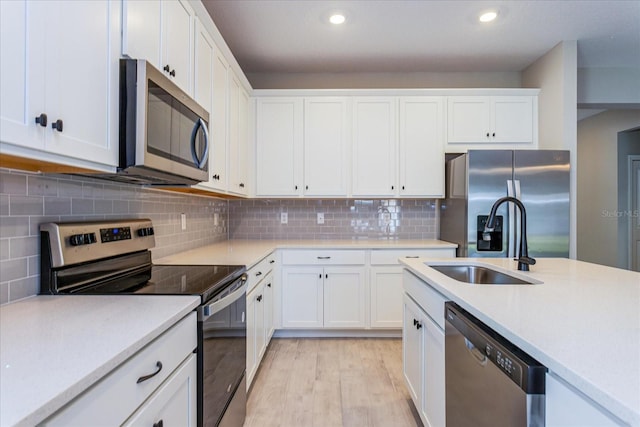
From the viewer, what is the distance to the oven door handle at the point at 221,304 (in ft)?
4.04

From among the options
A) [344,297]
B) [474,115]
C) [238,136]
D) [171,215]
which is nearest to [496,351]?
[171,215]

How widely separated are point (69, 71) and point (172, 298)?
2.55ft

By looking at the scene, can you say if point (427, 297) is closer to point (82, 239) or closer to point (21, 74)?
point (82, 239)

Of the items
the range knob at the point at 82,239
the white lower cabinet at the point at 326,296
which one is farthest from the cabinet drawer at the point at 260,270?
the range knob at the point at 82,239

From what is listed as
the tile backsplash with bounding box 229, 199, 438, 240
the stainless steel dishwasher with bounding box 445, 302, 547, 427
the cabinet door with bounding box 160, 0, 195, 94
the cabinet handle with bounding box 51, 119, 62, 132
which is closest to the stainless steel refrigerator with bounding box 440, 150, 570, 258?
the tile backsplash with bounding box 229, 199, 438, 240

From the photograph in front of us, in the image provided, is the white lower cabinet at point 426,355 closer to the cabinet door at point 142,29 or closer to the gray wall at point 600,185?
the cabinet door at point 142,29

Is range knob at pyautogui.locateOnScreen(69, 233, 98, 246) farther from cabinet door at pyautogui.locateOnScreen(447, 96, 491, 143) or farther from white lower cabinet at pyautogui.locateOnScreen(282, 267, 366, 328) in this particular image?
cabinet door at pyautogui.locateOnScreen(447, 96, 491, 143)

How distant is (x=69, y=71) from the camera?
3.14ft

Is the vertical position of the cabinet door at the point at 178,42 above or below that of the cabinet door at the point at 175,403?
above

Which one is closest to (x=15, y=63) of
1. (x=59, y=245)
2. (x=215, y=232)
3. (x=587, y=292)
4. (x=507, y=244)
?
(x=59, y=245)

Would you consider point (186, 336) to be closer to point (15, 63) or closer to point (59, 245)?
point (59, 245)

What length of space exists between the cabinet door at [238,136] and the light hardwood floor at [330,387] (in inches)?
56.2

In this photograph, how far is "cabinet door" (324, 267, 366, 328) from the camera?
2.99 metres

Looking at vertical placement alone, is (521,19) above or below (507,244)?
above
